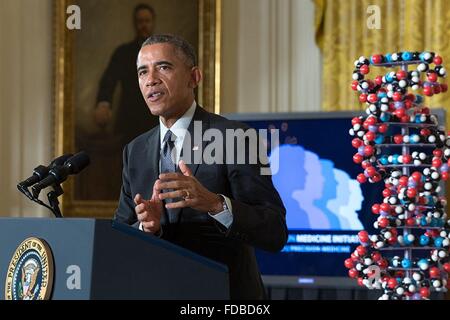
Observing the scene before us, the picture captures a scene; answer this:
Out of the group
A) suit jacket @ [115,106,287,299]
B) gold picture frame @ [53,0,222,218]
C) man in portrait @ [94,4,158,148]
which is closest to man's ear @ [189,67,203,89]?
suit jacket @ [115,106,287,299]

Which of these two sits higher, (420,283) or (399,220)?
(399,220)

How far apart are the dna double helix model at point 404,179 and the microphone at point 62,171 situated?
249 centimetres

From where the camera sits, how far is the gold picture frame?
24.2ft

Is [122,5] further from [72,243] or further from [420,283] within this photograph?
[72,243]

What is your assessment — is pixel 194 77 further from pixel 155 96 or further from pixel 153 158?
pixel 153 158

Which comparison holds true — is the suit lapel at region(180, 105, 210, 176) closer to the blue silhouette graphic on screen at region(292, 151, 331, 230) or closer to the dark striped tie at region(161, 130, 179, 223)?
the dark striped tie at region(161, 130, 179, 223)

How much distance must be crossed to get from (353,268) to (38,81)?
344 centimetres

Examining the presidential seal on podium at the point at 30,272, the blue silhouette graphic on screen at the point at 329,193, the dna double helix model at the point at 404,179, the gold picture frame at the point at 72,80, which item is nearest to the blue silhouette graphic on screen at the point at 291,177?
the blue silhouette graphic on screen at the point at 329,193

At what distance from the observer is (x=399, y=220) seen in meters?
4.95

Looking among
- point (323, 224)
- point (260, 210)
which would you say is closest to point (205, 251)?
point (260, 210)

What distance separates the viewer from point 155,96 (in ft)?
9.78

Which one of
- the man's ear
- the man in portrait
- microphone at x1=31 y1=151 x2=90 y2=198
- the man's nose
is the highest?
the man in portrait

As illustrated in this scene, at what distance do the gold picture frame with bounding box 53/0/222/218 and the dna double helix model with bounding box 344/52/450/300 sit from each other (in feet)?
8.12

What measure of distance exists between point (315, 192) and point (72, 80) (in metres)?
2.30
